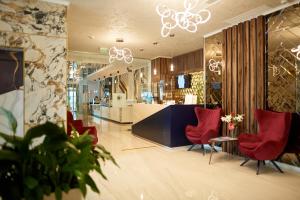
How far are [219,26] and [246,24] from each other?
0.76 meters

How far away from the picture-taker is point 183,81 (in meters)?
9.15

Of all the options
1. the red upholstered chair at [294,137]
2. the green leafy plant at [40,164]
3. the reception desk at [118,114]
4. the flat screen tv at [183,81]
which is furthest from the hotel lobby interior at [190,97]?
the reception desk at [118,114]

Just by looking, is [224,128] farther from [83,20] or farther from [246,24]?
[83,20]

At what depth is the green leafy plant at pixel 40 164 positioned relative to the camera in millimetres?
956

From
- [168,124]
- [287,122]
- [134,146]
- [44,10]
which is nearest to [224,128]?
[168,124]

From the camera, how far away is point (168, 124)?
6016mm

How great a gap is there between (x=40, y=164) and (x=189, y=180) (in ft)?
10.1

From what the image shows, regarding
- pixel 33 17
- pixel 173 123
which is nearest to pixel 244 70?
pixel 173 123

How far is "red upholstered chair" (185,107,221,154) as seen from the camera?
5326 millimetres

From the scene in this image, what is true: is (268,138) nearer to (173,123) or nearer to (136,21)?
(173,123)

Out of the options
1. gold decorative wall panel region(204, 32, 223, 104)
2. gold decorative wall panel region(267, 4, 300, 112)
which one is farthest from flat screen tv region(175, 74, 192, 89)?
gold decorative wall panel region(267, 4, 300, 112)

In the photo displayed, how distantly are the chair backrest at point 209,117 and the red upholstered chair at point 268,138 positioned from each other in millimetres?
963

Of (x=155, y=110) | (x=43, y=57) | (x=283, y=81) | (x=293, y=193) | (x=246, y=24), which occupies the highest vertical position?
(x=246, y=24)

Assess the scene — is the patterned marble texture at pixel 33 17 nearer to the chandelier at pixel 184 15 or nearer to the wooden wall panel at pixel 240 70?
the chandelier at pixel 184 15
